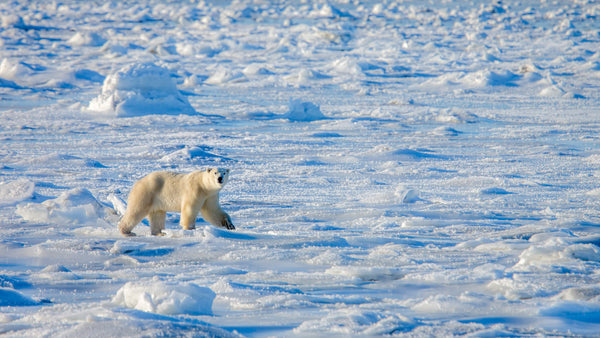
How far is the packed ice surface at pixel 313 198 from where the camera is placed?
2809 mm

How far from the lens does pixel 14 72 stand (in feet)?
47.8

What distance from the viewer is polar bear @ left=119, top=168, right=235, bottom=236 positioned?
4477 millimetres

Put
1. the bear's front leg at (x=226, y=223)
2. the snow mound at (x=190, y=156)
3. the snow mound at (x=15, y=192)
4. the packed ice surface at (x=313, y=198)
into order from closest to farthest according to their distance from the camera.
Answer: the packed ice surface at (x=313, y=198) < the bear's front leg at (x=226, y=223) < the snow mound at (x=15, y=192) < the snow mound at (x=190, y=156)

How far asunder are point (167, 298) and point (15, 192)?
344 centimetres

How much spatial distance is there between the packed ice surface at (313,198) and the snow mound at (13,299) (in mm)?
12

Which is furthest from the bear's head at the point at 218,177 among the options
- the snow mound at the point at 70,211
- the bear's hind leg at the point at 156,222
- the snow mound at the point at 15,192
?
the snow mound at the point at 15,192

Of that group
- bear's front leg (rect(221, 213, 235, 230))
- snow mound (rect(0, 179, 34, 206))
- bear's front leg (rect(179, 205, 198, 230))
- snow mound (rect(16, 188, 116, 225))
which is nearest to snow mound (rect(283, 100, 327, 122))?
snow mound (rect(0, 179, 34, 206))

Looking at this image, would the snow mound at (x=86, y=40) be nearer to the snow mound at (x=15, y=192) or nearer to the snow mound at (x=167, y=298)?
the snow mound at (x=15, y=192)

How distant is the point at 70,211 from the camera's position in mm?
4895

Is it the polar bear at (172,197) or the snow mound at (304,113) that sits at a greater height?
the snow mound at (304,113)

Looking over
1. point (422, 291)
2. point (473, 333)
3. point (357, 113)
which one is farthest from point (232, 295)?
point (357, 113)

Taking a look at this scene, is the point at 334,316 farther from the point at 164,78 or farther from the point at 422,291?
the point at 164,78

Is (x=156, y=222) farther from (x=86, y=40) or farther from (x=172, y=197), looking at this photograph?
(x=86, y=40)

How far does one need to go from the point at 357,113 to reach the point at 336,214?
20.3ft
